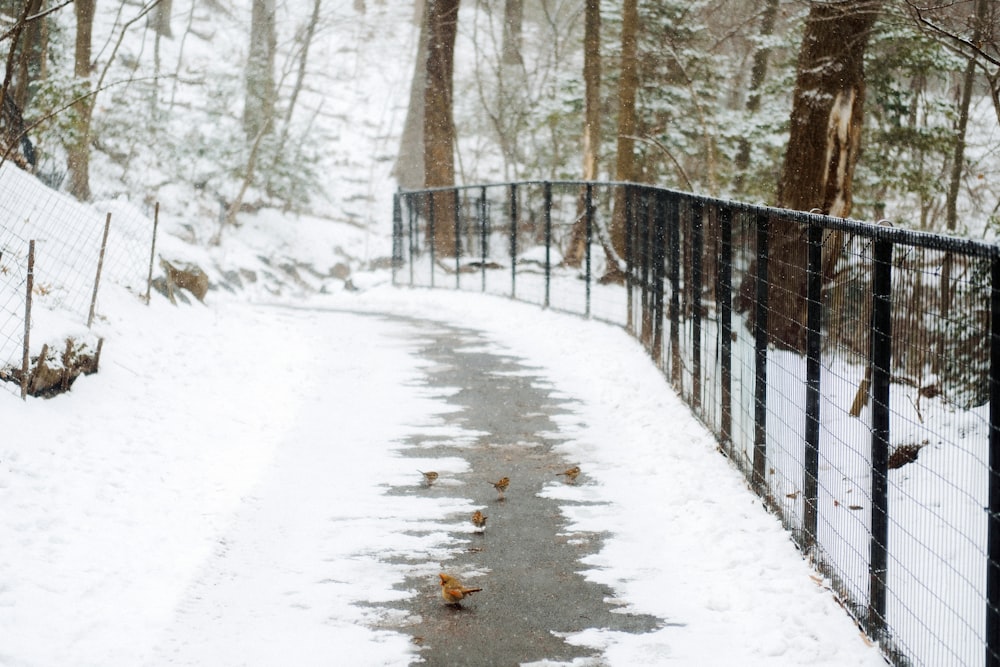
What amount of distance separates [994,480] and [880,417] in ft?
3.30

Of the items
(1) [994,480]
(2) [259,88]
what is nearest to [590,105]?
(2) [259,88]

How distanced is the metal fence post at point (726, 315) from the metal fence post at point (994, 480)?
370 centimetres

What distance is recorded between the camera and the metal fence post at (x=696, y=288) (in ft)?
26.9

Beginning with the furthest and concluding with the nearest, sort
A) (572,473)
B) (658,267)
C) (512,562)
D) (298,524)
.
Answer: (658,267), (572,473), (298,524), (512,562)

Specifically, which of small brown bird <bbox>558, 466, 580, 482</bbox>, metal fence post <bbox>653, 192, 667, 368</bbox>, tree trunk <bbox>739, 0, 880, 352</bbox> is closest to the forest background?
tree trunk <bbox>739, 0, 880, 352</bbox>

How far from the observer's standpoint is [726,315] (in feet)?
Result: 23.6

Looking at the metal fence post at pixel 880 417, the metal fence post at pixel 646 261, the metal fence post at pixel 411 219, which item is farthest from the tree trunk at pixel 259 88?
the metal fence post at pixel 880 417

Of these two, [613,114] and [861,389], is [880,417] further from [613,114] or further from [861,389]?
[613,114]

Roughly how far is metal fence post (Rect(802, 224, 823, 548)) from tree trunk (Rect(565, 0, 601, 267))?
14570 millimetres

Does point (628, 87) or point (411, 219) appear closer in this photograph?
point (628, 87)

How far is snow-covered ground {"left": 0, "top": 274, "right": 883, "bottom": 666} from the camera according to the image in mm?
4566

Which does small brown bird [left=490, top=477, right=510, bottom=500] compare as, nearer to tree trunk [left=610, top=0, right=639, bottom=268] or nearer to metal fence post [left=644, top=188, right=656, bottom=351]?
metal fence post [left=644, top=188, right=656, bottom=351]

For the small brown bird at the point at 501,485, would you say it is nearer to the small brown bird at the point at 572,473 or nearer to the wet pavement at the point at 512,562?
the wet pavement at the point at 512,562

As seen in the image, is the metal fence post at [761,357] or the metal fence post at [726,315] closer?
the metal fence post at [761,357]
